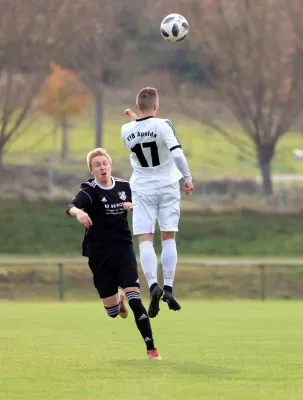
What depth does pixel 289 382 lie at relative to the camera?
8.29 m

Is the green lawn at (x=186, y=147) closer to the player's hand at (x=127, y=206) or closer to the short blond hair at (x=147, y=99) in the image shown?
the short blond hair at (x=147, y=99)

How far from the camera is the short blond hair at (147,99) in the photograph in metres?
10.6

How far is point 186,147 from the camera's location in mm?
60188

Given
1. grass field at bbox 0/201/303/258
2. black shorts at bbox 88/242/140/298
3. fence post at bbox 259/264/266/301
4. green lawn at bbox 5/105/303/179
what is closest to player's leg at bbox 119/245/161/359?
black shorts at bbox 88/242/140/298

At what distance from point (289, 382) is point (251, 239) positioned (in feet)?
88.4

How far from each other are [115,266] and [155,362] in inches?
43.7

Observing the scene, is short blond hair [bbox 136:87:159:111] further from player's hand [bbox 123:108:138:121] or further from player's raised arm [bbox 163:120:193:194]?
player's hand [bbox 123:108:138:121]

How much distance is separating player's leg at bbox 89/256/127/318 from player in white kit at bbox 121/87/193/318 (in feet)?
1.22

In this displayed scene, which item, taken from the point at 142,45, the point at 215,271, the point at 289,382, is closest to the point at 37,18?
the point at 215,271

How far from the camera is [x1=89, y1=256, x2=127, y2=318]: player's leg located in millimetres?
10328

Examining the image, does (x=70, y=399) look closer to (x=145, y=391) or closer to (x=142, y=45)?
(x=145, y=391)

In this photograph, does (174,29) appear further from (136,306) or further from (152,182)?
(136,306)

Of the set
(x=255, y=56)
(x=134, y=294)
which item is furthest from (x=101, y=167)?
(x=255, y=56)

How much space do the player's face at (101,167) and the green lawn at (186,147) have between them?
35.8 metres
